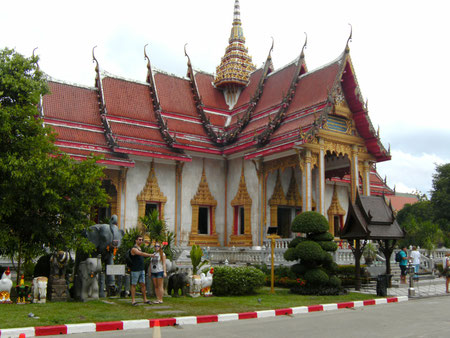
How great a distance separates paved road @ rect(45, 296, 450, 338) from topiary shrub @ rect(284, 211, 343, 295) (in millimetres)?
2488

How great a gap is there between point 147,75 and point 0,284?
15795 millimetres

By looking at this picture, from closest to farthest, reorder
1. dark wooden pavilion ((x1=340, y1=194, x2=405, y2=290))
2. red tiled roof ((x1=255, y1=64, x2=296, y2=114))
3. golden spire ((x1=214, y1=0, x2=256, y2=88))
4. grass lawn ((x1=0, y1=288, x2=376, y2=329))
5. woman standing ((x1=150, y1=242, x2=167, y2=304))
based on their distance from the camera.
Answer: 1. grass lawn ((x1=0, y1=288, x2=376, y2=329))
2. woman standing ((x1=150, y1=242, x2=167, y2=304))
3. dark wooden pavilion ((x1=340, y1=194, x2=405, y2=290))
4. red tiled roof ((x1=255, y1=64, x2=296, y2=114))
5. golden spire ((x1=214, y1=0, x2=256, y2=88))

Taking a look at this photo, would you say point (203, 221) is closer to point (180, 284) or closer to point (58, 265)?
point (180, 284)

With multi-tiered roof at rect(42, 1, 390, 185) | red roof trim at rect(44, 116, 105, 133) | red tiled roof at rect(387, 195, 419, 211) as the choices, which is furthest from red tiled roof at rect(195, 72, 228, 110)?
red tiled roof at rect(387, 195, 419, 211)

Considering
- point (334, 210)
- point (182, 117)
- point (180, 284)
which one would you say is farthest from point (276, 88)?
point (180, 284)

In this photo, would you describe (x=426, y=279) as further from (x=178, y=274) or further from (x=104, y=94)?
(x=104, y=94)

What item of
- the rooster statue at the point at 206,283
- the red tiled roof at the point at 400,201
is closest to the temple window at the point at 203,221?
the rooster statue at the point at 206,283

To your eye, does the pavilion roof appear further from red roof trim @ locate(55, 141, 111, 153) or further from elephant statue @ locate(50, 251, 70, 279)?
red roof trim @ locate(55, 141, 111, 153)

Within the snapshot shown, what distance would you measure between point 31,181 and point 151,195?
10.1 meters

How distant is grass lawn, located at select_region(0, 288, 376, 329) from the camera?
754 cm

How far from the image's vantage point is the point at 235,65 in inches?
977

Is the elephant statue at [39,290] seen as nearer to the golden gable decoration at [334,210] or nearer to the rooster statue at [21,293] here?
the rooster statue at [21,293]

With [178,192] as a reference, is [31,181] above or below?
below

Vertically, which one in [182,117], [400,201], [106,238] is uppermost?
[182,117]
